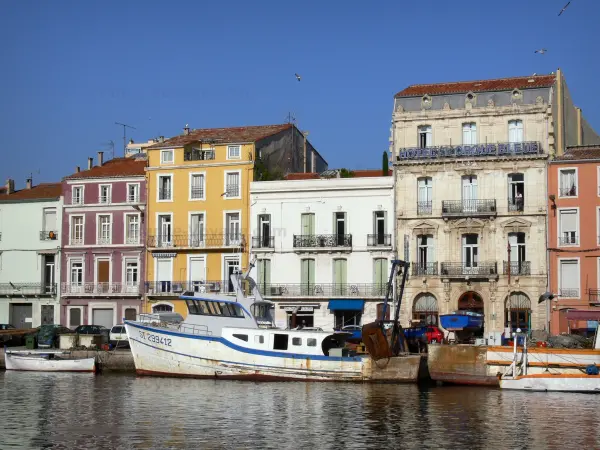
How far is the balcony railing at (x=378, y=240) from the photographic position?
59281 millimetres

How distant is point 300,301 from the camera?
199 ft

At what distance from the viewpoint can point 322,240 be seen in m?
60.3

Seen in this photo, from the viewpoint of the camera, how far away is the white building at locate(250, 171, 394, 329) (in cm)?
5941

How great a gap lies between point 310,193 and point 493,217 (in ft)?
38.0

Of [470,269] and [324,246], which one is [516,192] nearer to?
[470,269]

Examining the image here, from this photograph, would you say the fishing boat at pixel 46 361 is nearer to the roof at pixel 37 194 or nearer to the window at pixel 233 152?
the window at pixel 233 152

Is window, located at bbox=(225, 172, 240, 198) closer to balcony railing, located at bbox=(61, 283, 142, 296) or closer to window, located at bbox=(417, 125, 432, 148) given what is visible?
balcony railing, located at bbox=(61, 283, 142, 296)

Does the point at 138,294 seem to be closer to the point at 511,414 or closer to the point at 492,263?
the point at 492,263

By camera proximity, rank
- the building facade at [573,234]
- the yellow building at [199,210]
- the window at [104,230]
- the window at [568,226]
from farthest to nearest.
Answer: the window at [104,230], the yellow building at [199,210], the window at [568,226], the building facade at [573,234]

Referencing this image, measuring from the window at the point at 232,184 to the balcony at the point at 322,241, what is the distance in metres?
5.10

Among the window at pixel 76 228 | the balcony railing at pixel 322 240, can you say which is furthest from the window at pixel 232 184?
the window at pixel 76 228

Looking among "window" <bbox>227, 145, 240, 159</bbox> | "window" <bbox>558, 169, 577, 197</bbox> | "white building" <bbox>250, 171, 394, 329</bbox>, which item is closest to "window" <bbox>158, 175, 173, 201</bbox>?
"window" <bbox>227, 145, 240, 159</bbox>

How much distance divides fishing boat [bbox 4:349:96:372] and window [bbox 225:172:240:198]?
16.9 meters

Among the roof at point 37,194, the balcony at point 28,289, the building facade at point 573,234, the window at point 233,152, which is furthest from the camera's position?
the roof at point 37,194
